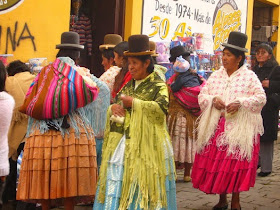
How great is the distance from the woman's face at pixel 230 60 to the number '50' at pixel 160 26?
15.2 feet

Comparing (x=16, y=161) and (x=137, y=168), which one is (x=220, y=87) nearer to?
(x=137, y=168)

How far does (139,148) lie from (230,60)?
2101mm

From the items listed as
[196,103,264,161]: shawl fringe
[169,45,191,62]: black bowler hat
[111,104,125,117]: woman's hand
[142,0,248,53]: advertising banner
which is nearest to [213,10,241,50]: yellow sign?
[142,0,248,53]: advertising banner

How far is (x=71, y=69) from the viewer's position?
551 cm

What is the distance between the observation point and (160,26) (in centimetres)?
1134

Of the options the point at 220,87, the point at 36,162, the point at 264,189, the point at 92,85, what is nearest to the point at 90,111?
the point at 92,85

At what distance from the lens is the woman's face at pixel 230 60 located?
6.50 metres

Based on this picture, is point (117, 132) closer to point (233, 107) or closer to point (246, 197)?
point (233, 107)

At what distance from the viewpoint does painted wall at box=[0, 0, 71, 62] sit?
7.95 metres

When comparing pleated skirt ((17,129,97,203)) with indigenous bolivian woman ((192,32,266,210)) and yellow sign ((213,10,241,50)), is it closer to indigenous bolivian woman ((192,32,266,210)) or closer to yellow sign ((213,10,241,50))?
indigenous bolivian woman ((192,32,266,210))

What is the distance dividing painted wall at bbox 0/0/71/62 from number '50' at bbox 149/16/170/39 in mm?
2582

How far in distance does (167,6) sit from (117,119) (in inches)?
274

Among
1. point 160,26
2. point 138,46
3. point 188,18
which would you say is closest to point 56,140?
point 138,46

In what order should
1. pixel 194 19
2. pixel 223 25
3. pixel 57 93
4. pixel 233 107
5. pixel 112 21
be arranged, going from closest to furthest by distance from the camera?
1. pixel 57 93
2. pixel 233 107
3. pixel 112 21
4. pixel 194 19
5. pixel 223 25
